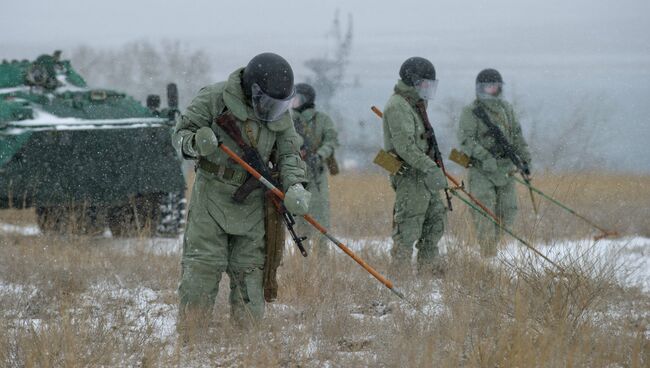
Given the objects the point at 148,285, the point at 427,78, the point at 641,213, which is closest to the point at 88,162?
the point at 148,285

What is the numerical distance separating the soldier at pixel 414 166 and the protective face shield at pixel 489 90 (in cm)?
174

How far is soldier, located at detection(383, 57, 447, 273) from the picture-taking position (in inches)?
277

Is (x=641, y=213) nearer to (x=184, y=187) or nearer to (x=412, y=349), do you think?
(x=184, y=187)

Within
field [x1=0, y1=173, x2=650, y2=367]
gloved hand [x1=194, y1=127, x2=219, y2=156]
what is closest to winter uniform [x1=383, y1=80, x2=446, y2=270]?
field [x1=0, y1=173, x2=650, y2=367]

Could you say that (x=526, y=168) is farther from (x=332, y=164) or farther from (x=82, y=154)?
(x=82, y=154)

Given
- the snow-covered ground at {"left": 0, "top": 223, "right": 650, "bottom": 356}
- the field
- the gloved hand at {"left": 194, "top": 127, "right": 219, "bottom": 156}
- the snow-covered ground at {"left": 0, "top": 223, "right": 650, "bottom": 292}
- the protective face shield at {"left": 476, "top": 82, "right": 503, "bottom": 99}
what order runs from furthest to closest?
the protective face shield at {"left": 476, "top": 82, "right": 503, "bottom": 99}
the snow-covered ground at {"left": 0, "top": 223, "right": 650, "bottom": 292}
the snow-covered ground at {"left": 0, "top": 223, "right": 650, "bottom": 356}
the gloved hand at {"left": 194, "top": 127, "right": 219, "bottom": 156}
the field

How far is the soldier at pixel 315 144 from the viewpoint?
30.0 feet

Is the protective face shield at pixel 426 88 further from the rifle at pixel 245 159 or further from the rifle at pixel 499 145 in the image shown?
the rifle at pixel 245 159

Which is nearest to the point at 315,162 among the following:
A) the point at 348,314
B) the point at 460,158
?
the point at 460,158

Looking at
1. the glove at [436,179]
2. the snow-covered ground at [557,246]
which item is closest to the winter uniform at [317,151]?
the snow-covered ground at [557,246]

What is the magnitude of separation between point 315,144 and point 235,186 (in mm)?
4490

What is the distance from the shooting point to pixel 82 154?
9789 mm

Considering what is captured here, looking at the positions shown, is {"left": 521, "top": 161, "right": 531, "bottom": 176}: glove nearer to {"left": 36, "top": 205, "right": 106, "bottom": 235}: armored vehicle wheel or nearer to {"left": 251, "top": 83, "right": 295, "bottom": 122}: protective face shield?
{"left": 251, "top": 83, "right": 295, "bottom": 122}: protective face shield

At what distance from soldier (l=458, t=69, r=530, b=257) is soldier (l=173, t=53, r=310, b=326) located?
386 cm
